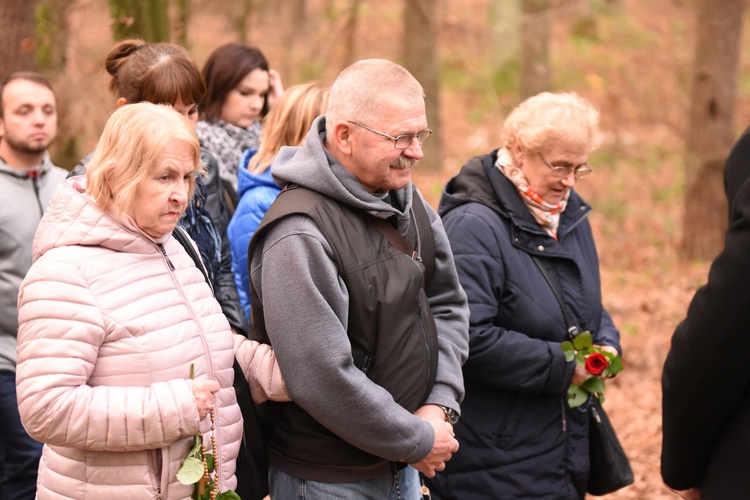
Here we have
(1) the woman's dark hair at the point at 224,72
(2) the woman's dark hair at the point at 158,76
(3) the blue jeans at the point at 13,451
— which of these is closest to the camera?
(2) the woman's dark hair at the point at 158,76

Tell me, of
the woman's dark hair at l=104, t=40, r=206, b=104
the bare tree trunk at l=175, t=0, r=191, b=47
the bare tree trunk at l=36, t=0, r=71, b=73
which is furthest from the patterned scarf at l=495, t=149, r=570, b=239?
the bare tree trunk at l=36, t=0, r=71, b=73

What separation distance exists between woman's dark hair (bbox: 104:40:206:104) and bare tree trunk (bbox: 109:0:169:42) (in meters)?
2.69

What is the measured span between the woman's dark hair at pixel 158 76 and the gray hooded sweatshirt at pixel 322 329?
83 cm

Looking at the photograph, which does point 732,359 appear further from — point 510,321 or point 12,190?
point 12,190

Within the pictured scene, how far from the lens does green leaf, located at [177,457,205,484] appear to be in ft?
8.84

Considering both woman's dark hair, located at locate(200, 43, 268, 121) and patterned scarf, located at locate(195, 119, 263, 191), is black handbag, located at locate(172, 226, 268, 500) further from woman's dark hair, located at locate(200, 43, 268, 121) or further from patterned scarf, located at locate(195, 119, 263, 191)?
woman's dark hair, located at locate(200, 43, 268, 121)

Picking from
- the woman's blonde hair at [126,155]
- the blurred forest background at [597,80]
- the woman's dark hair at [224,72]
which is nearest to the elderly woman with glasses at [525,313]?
the woman's blonde hair at [126,155]

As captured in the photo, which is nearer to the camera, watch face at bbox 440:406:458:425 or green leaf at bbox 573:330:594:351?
watch face at bbox 440:406:458:425

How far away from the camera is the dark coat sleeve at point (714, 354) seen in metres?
2.35

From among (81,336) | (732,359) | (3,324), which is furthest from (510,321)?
(3,324)

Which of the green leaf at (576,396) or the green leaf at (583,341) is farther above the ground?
the green leaf at (583,341)

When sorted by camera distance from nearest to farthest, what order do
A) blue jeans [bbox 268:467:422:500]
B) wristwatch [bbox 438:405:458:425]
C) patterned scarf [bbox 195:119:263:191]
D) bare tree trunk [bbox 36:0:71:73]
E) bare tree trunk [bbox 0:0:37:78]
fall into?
blue jeans [bbox 268:467:422:500] → wristwatch [bbox 438:405:458:425] → patterned scarf [bbox 195:119:263:191] → bare tree trunk [bbox 0:0:37:78] → bare tree trunk [bbox 36:0:71:73]

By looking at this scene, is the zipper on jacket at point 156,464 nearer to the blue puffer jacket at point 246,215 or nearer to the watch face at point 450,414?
the watch face at point 450,414

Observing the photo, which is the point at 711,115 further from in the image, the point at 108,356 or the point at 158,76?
the point at 108,356
